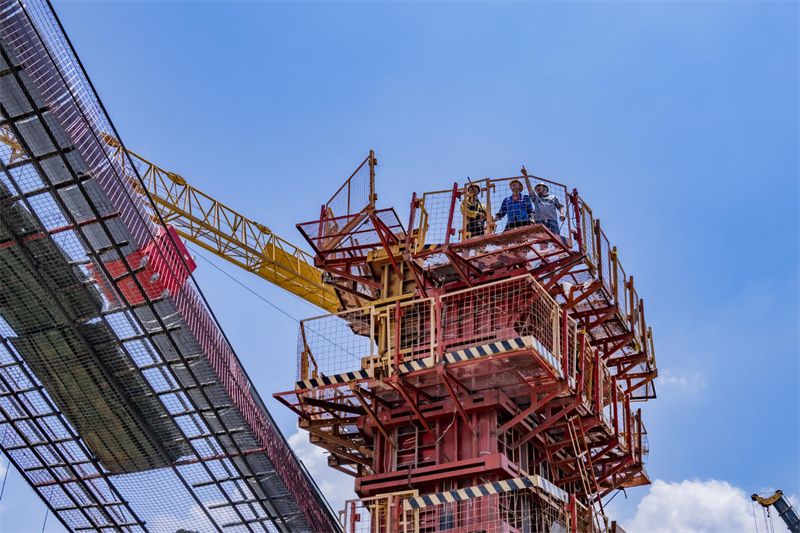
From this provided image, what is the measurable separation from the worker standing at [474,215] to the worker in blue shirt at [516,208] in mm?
744

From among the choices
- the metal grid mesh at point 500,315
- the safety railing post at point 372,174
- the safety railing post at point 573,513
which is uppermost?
the safety railing post at point 372,174

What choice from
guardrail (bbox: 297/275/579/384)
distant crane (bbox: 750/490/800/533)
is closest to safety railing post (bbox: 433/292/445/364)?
guardrail (bbox: 297/275/579/384)

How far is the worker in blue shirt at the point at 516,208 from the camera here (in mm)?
28188

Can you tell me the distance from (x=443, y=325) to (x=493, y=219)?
308 centimetres

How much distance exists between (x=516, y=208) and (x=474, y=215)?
1.54 metres

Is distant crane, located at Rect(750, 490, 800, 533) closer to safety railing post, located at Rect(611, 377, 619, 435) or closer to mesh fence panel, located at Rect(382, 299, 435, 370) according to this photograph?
safety railing post, located at Rect(611, 377, 619, 435)

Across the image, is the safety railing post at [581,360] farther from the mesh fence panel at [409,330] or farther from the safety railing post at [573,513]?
the mesh fence panel at [409,330]

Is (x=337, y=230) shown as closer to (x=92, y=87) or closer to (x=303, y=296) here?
(x=92, y=87)

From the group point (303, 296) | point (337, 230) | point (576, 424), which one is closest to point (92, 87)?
point (337, 230)

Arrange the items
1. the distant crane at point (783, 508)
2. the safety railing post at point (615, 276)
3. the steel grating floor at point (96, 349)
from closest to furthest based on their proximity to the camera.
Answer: the steel grating floor at point (96, 349) < the safety railing post at point (615, 276) < the distant crane at point (783, 508)

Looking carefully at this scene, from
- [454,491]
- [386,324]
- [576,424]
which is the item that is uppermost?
[386,324]

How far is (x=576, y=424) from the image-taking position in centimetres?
2956

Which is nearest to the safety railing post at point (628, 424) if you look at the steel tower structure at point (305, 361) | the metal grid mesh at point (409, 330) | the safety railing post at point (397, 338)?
the steel tower structure at point (305, 361)

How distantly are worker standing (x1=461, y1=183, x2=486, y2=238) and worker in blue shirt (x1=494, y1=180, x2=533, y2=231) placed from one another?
2.44 feet
